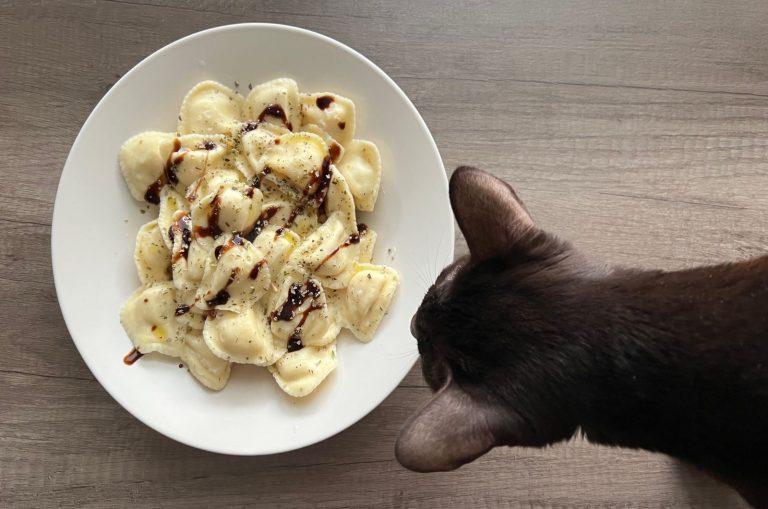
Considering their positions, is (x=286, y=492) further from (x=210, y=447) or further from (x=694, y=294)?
(x=694, y=294)

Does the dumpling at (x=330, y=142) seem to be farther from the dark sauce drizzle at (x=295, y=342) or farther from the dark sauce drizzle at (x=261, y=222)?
the dark sauce drizzle at (x=295, y=342)

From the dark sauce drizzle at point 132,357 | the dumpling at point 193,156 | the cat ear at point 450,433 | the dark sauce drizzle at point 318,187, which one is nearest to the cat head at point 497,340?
the cat ear at point 450,433

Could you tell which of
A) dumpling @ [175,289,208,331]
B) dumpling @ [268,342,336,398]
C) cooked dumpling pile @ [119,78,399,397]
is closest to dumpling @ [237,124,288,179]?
cooked dumpling pile @ [119,78,399,397]

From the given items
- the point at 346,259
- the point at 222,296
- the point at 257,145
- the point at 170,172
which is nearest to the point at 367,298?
the point at 346,259

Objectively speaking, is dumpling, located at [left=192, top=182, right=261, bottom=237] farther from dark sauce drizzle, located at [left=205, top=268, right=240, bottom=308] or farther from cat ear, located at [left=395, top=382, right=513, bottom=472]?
cat ear, located at [left=395, top=382, right=513, bottom=472]

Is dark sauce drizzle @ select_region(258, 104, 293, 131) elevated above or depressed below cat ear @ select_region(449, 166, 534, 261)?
below

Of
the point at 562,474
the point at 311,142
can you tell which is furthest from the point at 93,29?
the point at 562,474
